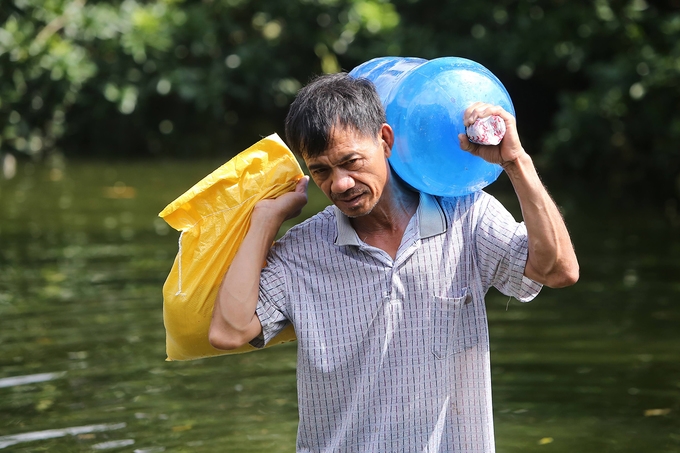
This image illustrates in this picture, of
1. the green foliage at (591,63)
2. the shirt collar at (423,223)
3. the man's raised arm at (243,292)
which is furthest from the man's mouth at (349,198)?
the green foliage at (591,63)

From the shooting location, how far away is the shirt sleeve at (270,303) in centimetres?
250

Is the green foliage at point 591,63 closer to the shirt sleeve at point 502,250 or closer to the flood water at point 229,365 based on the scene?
the flood water at point 229,365

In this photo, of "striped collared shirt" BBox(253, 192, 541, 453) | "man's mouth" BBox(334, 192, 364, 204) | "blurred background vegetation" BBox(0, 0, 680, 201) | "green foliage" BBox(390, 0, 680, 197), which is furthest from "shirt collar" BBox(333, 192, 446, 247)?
"blurred background vegetation" BBox(0, 0, 680, 201)

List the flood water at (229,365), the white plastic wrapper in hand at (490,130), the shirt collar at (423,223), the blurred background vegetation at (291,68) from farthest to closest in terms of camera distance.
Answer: the blurred background vegetation at (291,68) < the flood water at (229,365) < the shirt collar at (423,223) < the white plastic wrapper in hand at (490,130)

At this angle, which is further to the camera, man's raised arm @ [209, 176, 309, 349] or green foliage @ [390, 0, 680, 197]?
green foliage @ [390, 0, 680, 197]

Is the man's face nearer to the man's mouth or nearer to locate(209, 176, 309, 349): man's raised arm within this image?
the man's mouth

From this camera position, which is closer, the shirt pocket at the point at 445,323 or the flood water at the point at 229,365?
the shirt pocket at the point at 445,323

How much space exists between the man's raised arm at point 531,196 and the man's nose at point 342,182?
26cm

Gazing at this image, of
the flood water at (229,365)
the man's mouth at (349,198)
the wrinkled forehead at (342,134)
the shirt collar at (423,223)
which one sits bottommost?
the flood water at (229,365)

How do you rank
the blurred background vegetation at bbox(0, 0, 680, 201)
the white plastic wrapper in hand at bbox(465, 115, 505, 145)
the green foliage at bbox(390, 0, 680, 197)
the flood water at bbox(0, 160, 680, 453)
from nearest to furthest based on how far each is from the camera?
the white plastic wrapper in hand at bbox(465, 115, 505, 145) < the flood water at bbox(0, 160, 680, 453) < the green foliage at bbox(390, 0, 680, 197) < the blurred background vegetation at bbox(0, 0, 680, 201)

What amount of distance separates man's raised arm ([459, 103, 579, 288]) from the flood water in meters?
0.58

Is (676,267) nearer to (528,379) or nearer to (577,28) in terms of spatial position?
(528,379)

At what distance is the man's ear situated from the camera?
8.17ft

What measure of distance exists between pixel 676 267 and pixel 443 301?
5.03m
